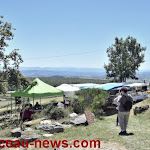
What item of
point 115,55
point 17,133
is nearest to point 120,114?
point 17,133

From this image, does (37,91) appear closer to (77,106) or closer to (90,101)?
(77,106)

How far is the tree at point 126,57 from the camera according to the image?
31019 millimetres

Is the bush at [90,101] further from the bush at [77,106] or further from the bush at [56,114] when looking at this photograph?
the bush at [56,114]

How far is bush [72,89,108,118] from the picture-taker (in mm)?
12387

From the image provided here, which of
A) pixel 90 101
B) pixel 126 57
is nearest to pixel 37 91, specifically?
pixel 90 101

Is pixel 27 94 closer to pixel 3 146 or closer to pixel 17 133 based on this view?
pixel 17 133

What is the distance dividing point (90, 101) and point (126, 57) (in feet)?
64.1

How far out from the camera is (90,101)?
13.0m

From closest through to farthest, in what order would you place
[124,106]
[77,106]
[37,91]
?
[124,106] → [77,106] → [37,91]

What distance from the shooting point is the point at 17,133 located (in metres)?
7.68

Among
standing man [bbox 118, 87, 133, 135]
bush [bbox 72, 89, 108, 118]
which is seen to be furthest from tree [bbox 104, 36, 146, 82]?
standing man [bbox 118, 87, 133, 135]

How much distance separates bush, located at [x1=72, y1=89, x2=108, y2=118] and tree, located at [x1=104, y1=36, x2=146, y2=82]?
59.5 feet

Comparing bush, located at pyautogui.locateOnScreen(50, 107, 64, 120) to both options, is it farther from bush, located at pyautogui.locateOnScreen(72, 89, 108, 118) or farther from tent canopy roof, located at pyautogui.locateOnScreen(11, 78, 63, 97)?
tent canopy roof, located at pyautogui.locateOnScreen(11, 78, 63, 97)

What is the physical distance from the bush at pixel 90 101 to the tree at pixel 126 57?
18.1 metres
